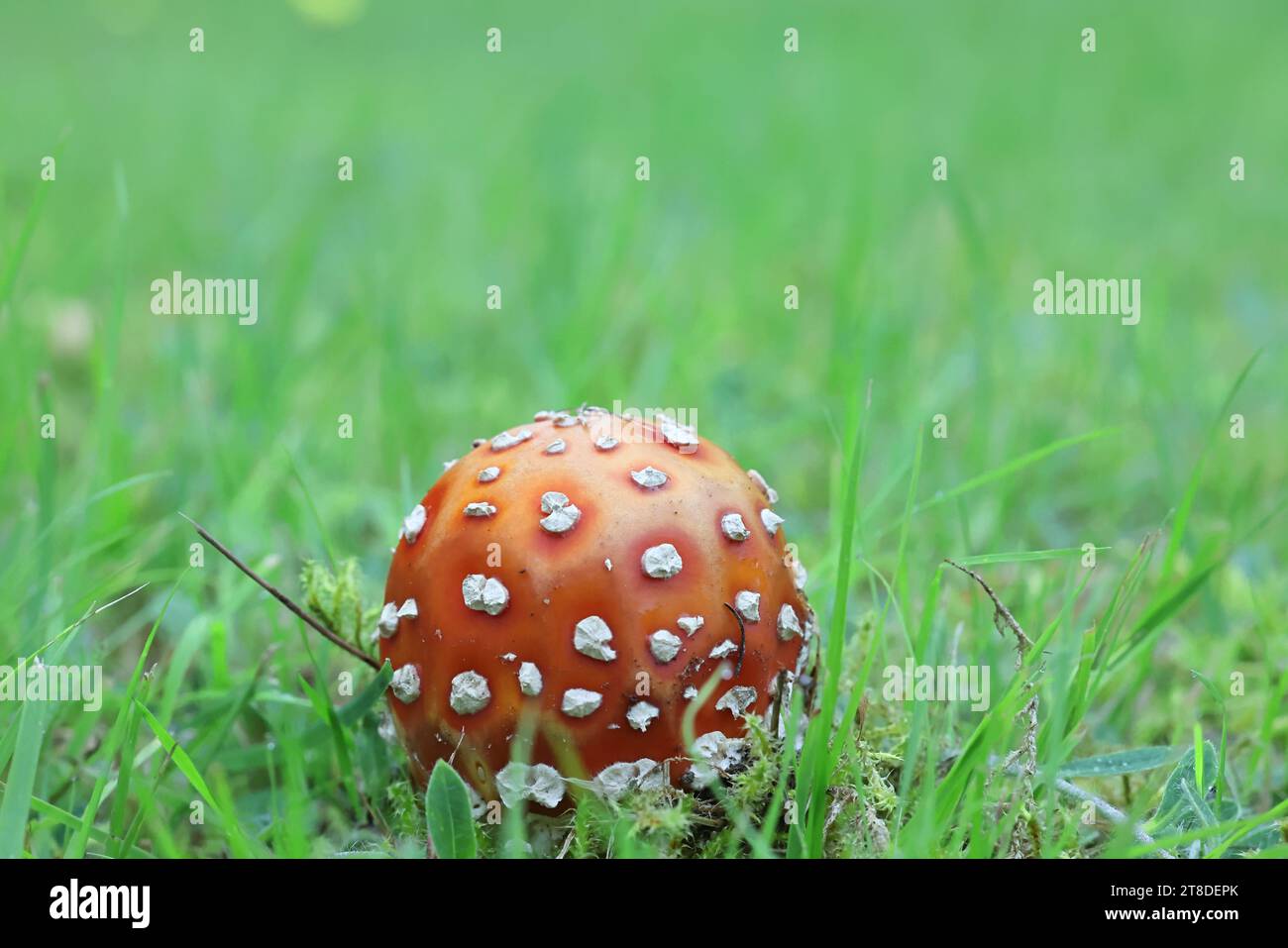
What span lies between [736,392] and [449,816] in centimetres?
234

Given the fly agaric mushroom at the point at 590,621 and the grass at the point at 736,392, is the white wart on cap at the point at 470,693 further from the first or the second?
the grass at the point at 736,392

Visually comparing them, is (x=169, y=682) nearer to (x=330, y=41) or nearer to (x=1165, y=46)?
(x=1165, y=46)

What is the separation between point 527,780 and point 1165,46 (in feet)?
27.6

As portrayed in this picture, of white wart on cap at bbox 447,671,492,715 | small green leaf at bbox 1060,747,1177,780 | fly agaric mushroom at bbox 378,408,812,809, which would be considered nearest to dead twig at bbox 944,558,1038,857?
small green leaf at bbox 1060,747,1177,780

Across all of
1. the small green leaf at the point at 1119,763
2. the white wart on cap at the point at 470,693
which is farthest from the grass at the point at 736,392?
the white wart on cap at the point at 470,693

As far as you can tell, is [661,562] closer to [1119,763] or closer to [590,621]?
[590,621]

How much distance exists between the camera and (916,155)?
6.27 metres

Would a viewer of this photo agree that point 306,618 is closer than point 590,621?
No

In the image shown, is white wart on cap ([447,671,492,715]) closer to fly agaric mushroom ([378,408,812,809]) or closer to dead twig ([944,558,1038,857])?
fly agaric mushroom ([378,408,812,809])

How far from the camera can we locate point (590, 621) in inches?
63.3

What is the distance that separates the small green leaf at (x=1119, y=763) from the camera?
71.9 inches

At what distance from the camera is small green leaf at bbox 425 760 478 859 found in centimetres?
159

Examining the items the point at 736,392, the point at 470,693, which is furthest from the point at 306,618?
the point at 736,392
